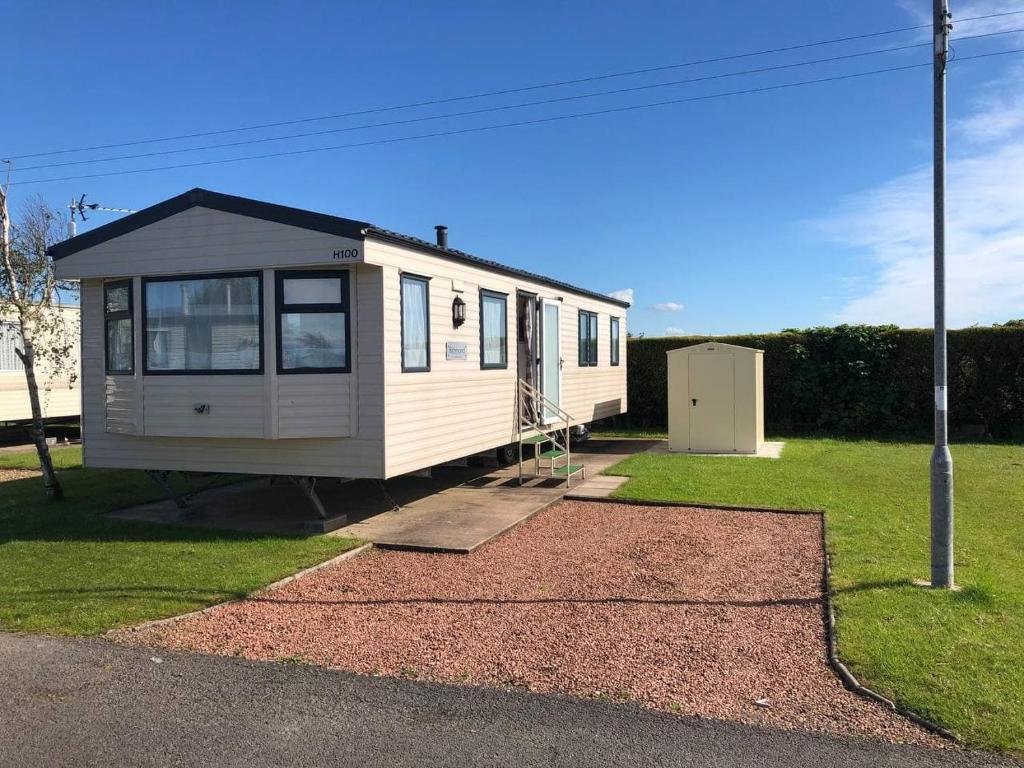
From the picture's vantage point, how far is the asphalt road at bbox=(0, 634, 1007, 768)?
328cm

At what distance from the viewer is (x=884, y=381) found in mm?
15953

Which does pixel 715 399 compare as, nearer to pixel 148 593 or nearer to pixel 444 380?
pixel 444 380

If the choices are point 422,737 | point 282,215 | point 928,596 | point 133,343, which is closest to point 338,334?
point 282,215

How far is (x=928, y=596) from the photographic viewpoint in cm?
511

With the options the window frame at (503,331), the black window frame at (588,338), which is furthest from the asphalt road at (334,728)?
the black window frame at (588,338)

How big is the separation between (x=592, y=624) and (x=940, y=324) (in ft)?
9.85

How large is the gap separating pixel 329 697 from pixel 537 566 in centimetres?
271

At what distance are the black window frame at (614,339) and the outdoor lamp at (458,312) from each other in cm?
682

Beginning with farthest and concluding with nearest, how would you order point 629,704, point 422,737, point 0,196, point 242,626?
point 0,196, point 242,626, point 629,704, point 422,737

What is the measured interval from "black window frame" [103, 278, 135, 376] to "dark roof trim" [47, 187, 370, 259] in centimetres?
45

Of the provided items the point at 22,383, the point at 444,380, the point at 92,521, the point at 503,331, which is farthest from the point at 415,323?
the point at 22,383

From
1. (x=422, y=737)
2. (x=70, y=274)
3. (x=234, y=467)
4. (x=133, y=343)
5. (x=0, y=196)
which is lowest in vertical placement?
(x=422, y=737)

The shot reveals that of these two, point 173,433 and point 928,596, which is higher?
point 173,433

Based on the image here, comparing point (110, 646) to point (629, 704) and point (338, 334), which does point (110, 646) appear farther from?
point (338, 334)
